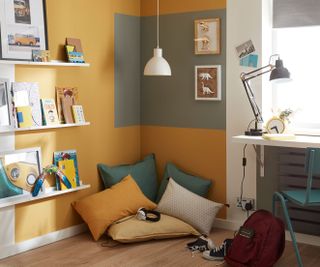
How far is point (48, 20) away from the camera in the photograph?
405 cm

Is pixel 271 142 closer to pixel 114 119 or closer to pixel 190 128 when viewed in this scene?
pixel 190 128

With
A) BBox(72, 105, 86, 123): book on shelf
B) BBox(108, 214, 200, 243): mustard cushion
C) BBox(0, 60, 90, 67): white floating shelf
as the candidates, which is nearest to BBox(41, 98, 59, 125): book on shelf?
BBox(72, 105, 86, 123): book on shelf

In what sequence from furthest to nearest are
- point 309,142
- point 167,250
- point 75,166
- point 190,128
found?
point 190,128
point 75,166
point 167,250
point 309,142

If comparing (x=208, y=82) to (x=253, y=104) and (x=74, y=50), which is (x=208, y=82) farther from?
(x=74, y=50)

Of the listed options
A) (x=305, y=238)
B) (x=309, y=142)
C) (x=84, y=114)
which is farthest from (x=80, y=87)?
(x=305, y=238)

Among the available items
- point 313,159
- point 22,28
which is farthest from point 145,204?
point 22,28

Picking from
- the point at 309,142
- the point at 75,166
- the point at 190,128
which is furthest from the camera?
the point at 190,128

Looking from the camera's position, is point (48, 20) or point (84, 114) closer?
point (48, 20)

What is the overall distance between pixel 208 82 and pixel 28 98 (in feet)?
4.92

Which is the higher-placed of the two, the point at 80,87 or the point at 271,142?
the point at 80,87

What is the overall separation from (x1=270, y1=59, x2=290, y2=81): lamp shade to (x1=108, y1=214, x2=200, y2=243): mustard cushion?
4.34 ft

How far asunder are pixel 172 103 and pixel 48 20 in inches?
52.8

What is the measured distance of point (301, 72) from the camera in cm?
427

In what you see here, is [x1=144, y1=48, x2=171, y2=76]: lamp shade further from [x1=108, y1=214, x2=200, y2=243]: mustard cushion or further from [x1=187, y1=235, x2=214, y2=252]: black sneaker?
[x1=187, y1=235, x2=214, y2=252]: black sneaker
